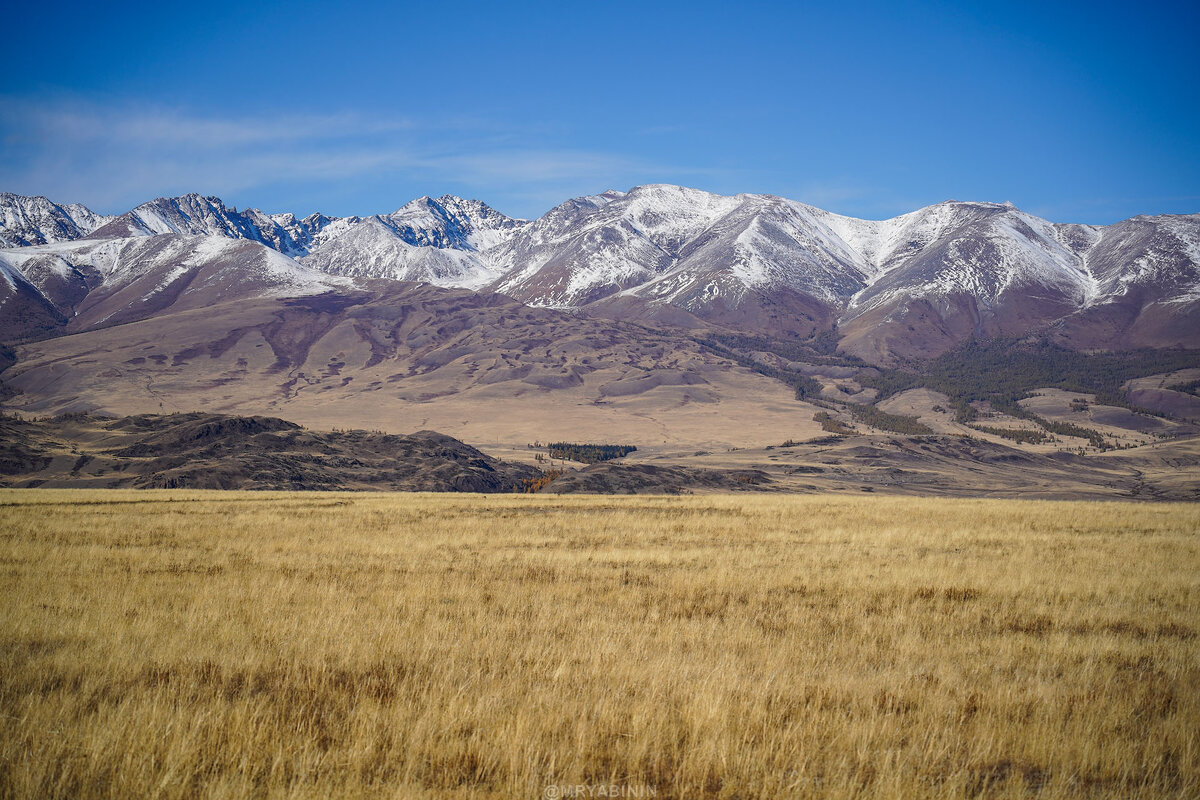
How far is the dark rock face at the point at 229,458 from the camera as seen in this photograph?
66750 millimetres

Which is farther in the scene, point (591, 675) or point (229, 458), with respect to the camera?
point (229, 458)

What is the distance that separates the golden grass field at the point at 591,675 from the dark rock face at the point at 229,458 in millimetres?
54931

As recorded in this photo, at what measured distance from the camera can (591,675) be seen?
796cm

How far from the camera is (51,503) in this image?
3120 centimetres

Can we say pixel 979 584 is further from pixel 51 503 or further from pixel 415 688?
pixel 51 503

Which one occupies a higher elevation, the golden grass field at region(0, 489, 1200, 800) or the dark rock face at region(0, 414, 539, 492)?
the golden grass field at region(0, 489, 1200, 800)

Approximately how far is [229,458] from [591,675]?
238 feet

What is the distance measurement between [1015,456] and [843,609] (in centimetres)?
13578

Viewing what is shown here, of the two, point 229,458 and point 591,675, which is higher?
point 591,675

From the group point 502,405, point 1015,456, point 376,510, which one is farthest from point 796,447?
point 376,510

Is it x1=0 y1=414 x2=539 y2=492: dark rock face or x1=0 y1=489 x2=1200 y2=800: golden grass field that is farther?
x1=0 y1=414 x2=539 y2=492: dark rock face

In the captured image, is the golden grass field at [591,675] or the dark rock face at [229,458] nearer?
the golden grass field at [591,675]

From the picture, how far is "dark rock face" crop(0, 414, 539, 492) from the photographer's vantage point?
219ft

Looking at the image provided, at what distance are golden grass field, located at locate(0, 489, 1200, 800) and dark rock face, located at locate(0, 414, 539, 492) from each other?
54931mm
